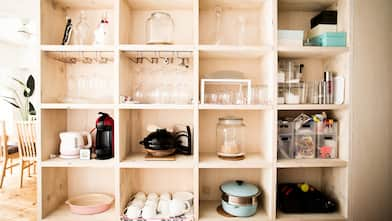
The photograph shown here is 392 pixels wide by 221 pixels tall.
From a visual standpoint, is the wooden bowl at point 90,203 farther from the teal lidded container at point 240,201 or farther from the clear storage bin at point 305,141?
the clear storage bin at point 305,141

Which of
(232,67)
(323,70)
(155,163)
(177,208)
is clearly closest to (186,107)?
(155,163)

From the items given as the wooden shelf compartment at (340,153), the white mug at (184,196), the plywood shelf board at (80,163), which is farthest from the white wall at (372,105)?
the plywood shelf board at (80,163)

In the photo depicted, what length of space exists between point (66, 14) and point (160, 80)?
0.93 m

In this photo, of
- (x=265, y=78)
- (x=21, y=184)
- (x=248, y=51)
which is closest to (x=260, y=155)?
(x=265, y=78)

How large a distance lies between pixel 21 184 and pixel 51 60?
238cm

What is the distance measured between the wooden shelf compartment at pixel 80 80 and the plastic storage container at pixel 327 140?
5.17 feet

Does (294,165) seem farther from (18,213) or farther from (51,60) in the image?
(18,213)

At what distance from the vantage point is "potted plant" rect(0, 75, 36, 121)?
4978 millimetres

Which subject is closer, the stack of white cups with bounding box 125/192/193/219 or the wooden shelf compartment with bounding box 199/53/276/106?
the stack of white cups with bounding box 125/192/193/219

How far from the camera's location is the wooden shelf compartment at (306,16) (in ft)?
5.42

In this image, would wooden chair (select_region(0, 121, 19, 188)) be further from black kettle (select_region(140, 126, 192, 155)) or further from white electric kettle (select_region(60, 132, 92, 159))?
black kettle (select_region(140, 126, 192, 155))

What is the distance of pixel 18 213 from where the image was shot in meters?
2.28

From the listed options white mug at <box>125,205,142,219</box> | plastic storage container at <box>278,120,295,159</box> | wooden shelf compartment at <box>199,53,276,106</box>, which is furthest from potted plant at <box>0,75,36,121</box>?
plastic storage container at <box>278,120,295,159</box>

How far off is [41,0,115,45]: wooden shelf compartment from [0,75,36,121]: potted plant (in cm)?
351
